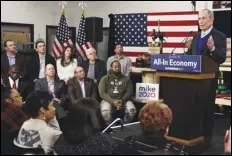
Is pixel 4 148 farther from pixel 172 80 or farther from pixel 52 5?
pixel 52 5

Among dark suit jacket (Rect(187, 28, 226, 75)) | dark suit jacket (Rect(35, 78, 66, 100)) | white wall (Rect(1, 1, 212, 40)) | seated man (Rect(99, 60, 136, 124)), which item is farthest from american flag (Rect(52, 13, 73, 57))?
dark suit jacket (Rect(187, 28, 226, 75))

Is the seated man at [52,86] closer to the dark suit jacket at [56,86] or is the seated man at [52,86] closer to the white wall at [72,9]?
the dark suit jacket at [56,86]

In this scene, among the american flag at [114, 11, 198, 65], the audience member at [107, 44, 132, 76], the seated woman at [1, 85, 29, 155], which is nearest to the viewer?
the seated woman at [1, 85, 29, 155]

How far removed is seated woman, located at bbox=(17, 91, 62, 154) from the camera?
1.78 meters

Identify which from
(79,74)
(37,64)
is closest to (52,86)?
(79,74)

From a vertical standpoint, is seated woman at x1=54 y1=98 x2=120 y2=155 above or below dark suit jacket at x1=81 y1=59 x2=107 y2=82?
below

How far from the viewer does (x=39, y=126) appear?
182cm

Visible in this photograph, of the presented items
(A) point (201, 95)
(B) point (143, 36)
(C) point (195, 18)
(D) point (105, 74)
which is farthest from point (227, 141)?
(B) point (143, 36)

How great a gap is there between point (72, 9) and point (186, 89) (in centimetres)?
309

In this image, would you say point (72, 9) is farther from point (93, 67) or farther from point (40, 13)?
point (93, 67)

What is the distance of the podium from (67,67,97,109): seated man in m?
0.69

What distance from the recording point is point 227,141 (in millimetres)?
1363

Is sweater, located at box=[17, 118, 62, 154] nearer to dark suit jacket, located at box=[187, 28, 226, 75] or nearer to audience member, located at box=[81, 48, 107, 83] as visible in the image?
dark suit jacket, located at box=[187, 28, 226, 75]

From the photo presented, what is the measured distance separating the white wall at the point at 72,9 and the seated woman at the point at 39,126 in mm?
2613
